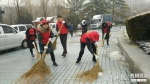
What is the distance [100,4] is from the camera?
4722 centimetres

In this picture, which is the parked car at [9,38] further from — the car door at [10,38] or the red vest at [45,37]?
the red vest at [45,37]

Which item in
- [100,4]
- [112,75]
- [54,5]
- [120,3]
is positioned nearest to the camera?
[112,75]

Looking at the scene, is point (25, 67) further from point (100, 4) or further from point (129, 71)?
point (100, 4)

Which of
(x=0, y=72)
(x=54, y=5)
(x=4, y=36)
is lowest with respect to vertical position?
(x=0, y=72)

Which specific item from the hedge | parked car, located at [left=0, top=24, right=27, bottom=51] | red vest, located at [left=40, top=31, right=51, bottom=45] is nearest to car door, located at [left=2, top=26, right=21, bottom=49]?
parked car, located at [left=0, top=24, right=27, bottom=51]

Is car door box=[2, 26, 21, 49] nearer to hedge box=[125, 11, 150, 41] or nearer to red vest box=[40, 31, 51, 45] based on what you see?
red vest box=[40, 31, 51, 45]

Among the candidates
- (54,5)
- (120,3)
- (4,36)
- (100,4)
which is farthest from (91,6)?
(4,36)

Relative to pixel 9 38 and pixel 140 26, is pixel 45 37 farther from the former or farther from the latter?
pixel 9 38

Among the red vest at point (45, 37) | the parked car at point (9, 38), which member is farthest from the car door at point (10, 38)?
the red vest at point (45, 37)

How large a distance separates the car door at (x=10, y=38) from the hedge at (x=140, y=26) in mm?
6316

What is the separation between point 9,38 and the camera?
1103 centimetres

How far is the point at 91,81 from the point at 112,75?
0.67 meters

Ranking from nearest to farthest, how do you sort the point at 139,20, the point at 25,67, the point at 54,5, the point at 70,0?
the point at 25,67 → the point at 139,20 → the point at 54,5 → the point at 70,0

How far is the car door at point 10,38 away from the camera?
428 inches
